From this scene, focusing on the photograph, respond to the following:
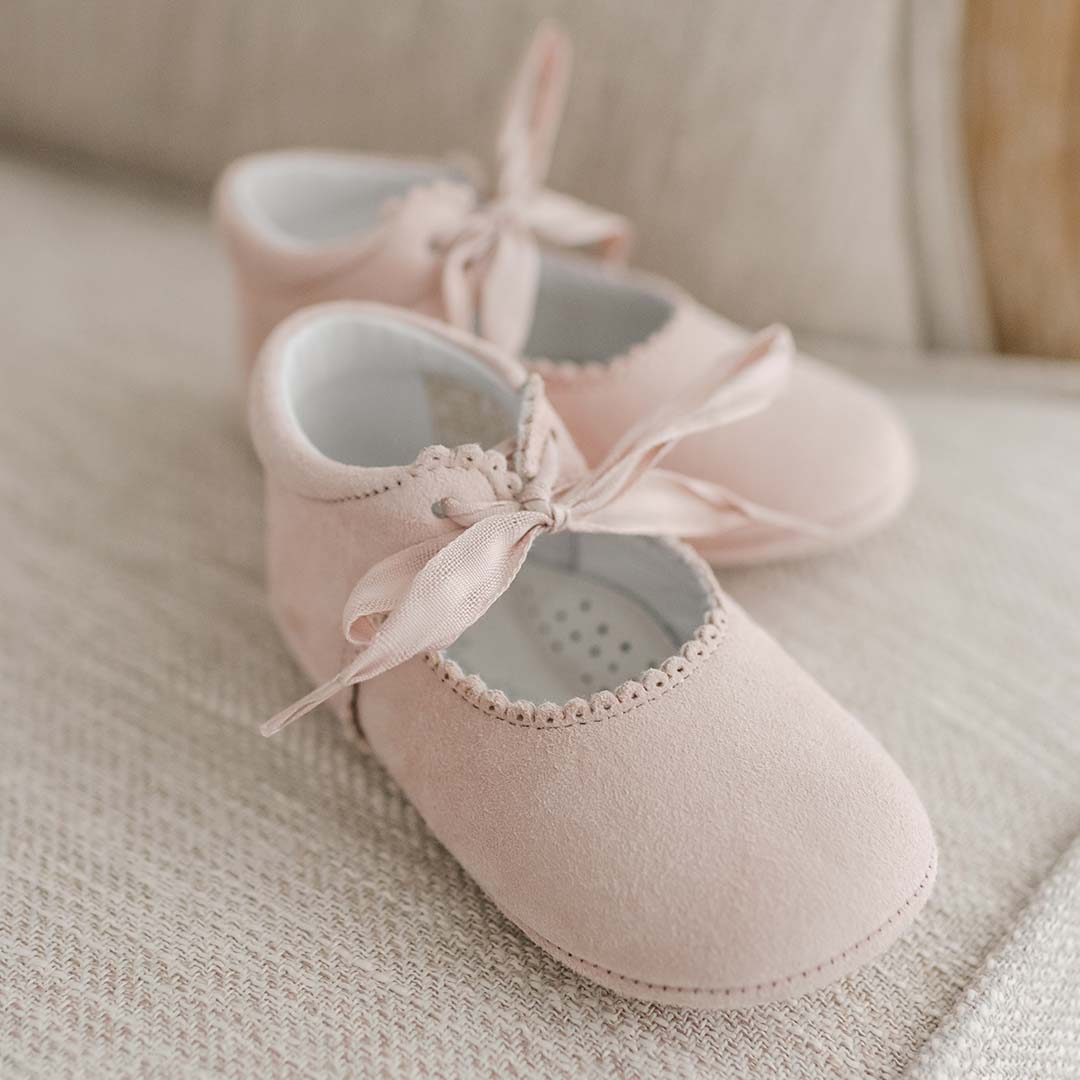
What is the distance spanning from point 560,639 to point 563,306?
30 centimetres

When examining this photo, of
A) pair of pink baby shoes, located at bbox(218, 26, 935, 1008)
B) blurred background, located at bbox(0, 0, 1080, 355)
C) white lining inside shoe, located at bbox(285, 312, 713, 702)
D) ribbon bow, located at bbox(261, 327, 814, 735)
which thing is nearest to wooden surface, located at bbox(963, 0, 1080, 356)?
blurred background, located at bbox(0, 0, 1080, 355)

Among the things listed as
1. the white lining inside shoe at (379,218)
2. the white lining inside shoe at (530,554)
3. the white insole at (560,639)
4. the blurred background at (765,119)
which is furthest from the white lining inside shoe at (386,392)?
the blurred background at (765,119)

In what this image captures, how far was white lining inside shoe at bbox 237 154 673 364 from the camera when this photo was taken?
84 centimetres

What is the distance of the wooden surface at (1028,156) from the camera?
83 centimetres

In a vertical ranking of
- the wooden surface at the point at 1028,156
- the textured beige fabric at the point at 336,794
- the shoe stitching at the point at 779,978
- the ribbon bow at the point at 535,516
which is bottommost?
the textured beige fabric at the point at 336,794

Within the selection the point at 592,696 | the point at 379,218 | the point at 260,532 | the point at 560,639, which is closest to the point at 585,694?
the point at 560,639

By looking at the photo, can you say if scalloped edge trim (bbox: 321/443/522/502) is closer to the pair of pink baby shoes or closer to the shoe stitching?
the pair of pink baby shoes

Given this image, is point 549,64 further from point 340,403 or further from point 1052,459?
point 1052,459

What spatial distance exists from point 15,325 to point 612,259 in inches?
21.1

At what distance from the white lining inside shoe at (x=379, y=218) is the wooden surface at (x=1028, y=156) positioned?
0.31m

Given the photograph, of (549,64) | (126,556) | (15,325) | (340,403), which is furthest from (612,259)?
(15,325)

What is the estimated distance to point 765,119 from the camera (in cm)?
93

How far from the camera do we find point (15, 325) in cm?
100

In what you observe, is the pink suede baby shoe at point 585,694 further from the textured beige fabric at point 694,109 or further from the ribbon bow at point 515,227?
the textured beige fabric at point 694,109
